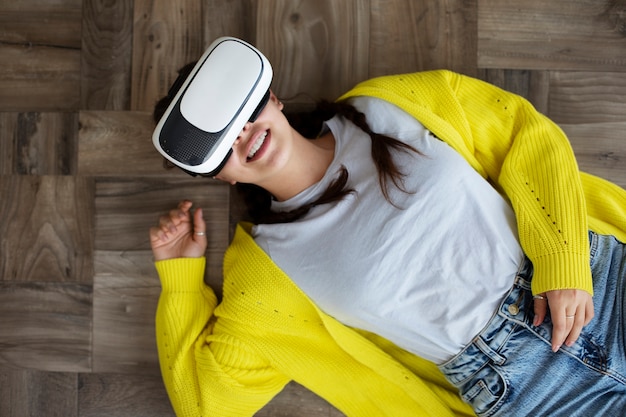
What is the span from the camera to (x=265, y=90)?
77 centimetres

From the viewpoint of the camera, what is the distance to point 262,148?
0.80 meters

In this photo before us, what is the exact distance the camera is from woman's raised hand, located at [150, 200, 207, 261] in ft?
3.24

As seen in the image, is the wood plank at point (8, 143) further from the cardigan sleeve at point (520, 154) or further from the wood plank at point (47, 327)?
the cardigan sleeve at point (520, 154)

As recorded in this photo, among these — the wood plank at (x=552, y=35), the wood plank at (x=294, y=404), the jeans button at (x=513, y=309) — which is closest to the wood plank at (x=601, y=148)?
the wood plank at (x=552, y=35)

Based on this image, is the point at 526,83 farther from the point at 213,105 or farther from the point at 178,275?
the point at 178,275

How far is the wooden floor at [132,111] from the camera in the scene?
102 cm

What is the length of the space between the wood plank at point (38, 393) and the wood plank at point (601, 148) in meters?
1.13

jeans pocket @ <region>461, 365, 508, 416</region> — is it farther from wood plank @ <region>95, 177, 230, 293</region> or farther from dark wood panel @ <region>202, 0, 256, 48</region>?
dark wood panel @ <region>202, 0, 256, 48</region>

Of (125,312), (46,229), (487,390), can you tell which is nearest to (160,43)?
(46,229)

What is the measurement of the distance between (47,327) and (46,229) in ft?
0.67

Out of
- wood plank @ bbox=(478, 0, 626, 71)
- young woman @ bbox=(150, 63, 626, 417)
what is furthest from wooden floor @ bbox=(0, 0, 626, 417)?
young woman @ bbox=(150, 63, 626, 417)

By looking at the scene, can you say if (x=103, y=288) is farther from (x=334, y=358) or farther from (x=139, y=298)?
(x=334, y=358)

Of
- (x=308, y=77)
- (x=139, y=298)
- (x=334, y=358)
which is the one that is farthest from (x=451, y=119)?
(x=139, y=298)

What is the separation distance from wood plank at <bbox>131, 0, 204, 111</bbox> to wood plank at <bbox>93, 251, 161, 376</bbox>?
12.9 inches
